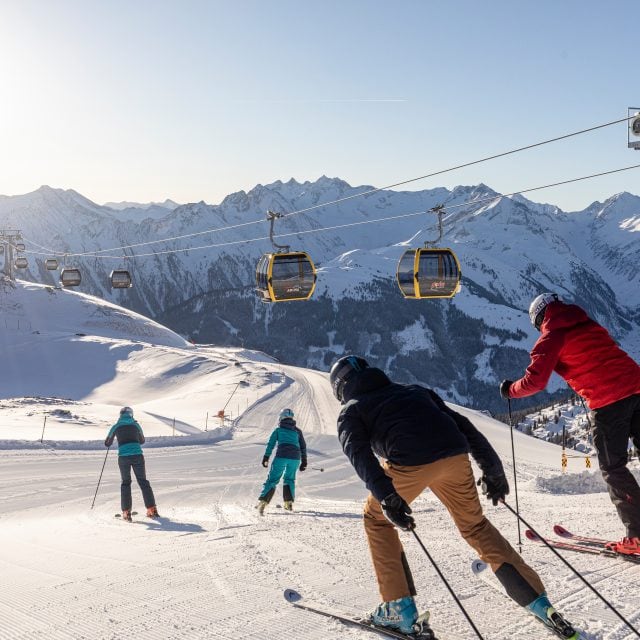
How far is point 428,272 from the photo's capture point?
55.7ft

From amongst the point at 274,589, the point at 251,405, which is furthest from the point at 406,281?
the point at 251,405

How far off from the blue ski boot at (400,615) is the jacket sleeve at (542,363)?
5.69 feet

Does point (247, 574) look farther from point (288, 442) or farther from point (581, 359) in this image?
point (288, 442)

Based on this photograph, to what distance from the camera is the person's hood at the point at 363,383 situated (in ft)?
12.9

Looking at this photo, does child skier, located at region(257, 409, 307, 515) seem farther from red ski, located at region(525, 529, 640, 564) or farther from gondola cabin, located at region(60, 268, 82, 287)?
gondola cabin, located at region(60, 268, 82, 287)

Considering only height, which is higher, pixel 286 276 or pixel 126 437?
pixel 286 276

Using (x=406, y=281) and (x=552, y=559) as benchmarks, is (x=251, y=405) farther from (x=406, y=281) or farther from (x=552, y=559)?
(x=552, y=559)

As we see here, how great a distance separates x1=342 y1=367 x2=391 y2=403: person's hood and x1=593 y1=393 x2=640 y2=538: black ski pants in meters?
2.17

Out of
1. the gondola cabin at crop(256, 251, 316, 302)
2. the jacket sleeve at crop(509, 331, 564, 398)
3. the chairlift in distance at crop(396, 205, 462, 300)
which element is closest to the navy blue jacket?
the jacket sleeve at crop(509, 331, 564, 398)

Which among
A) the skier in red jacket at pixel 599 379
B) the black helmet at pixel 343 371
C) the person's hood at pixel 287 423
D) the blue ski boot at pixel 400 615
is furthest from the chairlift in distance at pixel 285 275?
the blue ski boot at pixel 400 615

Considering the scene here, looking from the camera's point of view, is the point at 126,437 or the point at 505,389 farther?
the point at 126,437

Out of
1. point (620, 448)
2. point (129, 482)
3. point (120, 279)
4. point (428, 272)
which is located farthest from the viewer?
point (120, 279)

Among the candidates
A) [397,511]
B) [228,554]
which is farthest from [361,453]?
[228,554]

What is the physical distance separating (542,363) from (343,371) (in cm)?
169
